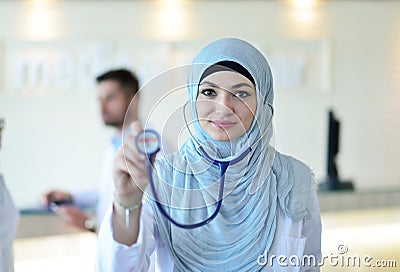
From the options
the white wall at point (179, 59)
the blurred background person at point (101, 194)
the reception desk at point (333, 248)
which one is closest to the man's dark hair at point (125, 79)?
the blurred background person at point (101, 194)

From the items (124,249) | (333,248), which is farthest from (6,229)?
(333,248)

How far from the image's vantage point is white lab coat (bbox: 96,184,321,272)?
0.48m

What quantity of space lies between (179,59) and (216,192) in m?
1.89

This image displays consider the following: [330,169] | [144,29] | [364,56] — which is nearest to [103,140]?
[144,29]

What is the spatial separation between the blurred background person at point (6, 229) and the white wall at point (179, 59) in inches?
67.0

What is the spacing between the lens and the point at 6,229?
55 centimetres

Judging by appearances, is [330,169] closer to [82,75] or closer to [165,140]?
[82,75]

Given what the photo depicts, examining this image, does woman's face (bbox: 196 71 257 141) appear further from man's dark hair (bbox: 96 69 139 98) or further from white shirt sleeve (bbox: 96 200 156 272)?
man's dark hair (bbox: 96 69 139 98)

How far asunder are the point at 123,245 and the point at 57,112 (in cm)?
203

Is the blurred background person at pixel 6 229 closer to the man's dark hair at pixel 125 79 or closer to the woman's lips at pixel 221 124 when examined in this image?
the woman's lips at pixel 221 124

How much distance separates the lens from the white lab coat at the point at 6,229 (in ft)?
1.80

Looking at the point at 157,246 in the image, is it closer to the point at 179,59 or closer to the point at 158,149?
the point at 158,149

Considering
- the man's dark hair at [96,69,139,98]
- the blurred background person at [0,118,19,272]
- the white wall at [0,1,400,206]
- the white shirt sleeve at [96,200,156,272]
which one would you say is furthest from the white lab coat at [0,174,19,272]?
Result: the white wall at [0,1,400,206]

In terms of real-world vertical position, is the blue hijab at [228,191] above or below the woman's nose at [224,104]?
below
